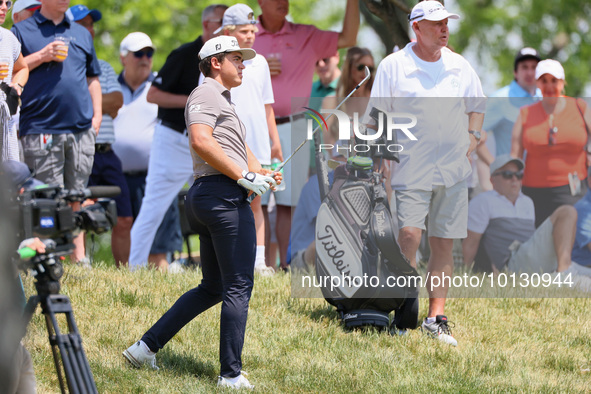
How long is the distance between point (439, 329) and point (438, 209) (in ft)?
3.00

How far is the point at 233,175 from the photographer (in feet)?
17.6

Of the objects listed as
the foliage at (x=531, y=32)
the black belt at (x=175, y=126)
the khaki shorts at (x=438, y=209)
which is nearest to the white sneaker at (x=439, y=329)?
the khaki shorts at (x=438, y=209)

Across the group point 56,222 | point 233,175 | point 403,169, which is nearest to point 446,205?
point 403,169

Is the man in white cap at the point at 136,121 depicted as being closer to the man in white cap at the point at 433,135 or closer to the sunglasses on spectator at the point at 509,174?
the sunglasses on spectator at the point at 509,174

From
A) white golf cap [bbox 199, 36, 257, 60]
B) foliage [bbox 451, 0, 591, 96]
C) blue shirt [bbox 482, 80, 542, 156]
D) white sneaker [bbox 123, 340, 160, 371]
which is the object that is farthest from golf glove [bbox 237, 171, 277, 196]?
foliage [bbox 451, 0, 591, 96]

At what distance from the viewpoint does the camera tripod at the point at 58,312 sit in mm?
3979

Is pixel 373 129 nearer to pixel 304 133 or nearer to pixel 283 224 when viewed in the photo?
pixel 304 133

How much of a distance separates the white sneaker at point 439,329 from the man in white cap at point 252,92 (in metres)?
1.88

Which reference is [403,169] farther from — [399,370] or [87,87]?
[87,87]

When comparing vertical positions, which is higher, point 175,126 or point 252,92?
point 252,92

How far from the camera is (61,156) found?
7.95 m

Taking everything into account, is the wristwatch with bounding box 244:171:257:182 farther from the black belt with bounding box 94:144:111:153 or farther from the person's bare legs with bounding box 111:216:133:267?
the person's bare legs with bounding box 111:216:133:267

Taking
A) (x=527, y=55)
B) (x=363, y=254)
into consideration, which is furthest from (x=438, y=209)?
(x=527, y=55)

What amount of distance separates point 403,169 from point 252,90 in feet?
5.67
